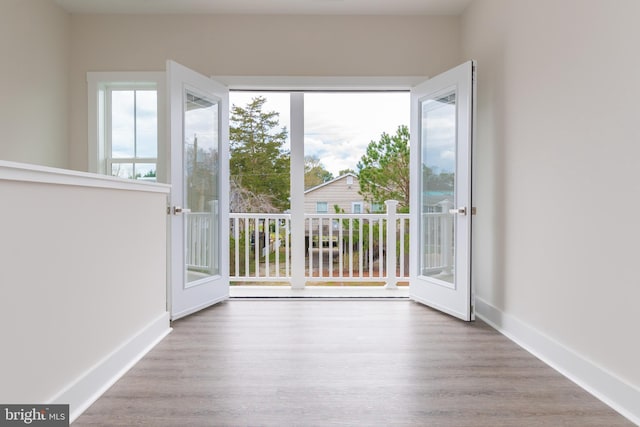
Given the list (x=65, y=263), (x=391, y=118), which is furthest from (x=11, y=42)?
(x=391, y=118)

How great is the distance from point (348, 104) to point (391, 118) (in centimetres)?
57

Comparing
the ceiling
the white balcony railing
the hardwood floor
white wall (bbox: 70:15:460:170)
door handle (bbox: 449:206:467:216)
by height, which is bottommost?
the hardwood floor

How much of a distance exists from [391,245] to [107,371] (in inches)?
124

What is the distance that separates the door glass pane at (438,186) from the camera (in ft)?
11.0

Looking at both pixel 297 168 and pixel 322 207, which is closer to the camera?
pixel 297 168

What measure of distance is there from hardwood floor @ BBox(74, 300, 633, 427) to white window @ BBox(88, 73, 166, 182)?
5.42 feet

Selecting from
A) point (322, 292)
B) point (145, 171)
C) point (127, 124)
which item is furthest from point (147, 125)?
point (322, 292)

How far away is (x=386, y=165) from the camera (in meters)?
4.96

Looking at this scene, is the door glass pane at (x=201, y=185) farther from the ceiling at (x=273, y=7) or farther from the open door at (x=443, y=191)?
the open door at (x=443, y=191)

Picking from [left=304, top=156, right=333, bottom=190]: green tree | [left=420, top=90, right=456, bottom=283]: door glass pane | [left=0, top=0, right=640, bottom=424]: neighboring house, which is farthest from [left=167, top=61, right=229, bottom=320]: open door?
[left=420, top=90, right=456, bottom=283]: door glass pane

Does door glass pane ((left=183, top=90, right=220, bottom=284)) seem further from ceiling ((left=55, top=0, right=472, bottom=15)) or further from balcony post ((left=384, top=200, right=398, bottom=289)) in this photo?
balcony post ((left=384, top=200, right=398, bottom=289))

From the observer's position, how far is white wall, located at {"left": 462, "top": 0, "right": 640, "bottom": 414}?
1.83 metres

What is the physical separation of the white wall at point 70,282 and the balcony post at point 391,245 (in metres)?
2.66

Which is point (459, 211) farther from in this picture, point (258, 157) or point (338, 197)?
point (258, 157)
